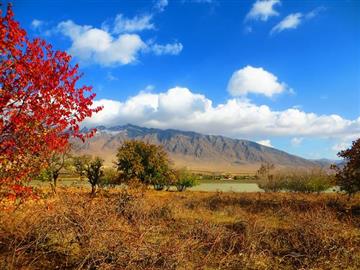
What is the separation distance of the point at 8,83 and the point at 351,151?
20.2 metres

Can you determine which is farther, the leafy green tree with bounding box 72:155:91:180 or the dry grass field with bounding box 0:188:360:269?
the leafy green tree with bounding box 72:155:91:180

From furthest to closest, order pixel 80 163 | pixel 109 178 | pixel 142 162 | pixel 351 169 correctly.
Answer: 1. pixel 109 178
2. pixel 142 162
3. pixel 80 163
4. pixel 351 169

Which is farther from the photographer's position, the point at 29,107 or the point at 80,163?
the point at 80,163

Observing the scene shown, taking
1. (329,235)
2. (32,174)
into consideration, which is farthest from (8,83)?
(329,235)

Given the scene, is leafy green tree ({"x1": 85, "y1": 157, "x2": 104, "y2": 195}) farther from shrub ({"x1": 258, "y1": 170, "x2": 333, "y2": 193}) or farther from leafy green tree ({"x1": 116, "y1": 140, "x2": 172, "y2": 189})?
shrub ({"x1": 258, "y1": 170, "x2": 333, "y2": 193})

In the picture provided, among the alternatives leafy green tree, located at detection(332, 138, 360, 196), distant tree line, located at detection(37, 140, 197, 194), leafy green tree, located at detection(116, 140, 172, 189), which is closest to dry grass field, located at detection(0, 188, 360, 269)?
leafy green tree, located at detection(332, 138, 360, 196)

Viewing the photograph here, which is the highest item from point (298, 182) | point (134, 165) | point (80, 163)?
point (134, 165)

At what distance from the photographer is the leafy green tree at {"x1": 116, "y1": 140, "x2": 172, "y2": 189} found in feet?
143

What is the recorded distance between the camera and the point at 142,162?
45.0 meters

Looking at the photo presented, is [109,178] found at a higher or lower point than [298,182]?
lower

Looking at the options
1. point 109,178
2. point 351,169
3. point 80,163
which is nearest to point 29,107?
point 351,169

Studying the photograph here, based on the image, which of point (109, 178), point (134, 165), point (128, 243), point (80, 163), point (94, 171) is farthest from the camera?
point (109, 178)

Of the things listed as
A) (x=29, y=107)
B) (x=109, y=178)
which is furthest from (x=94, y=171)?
(x=29, y=107)

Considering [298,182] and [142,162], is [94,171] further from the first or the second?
[298,182]
